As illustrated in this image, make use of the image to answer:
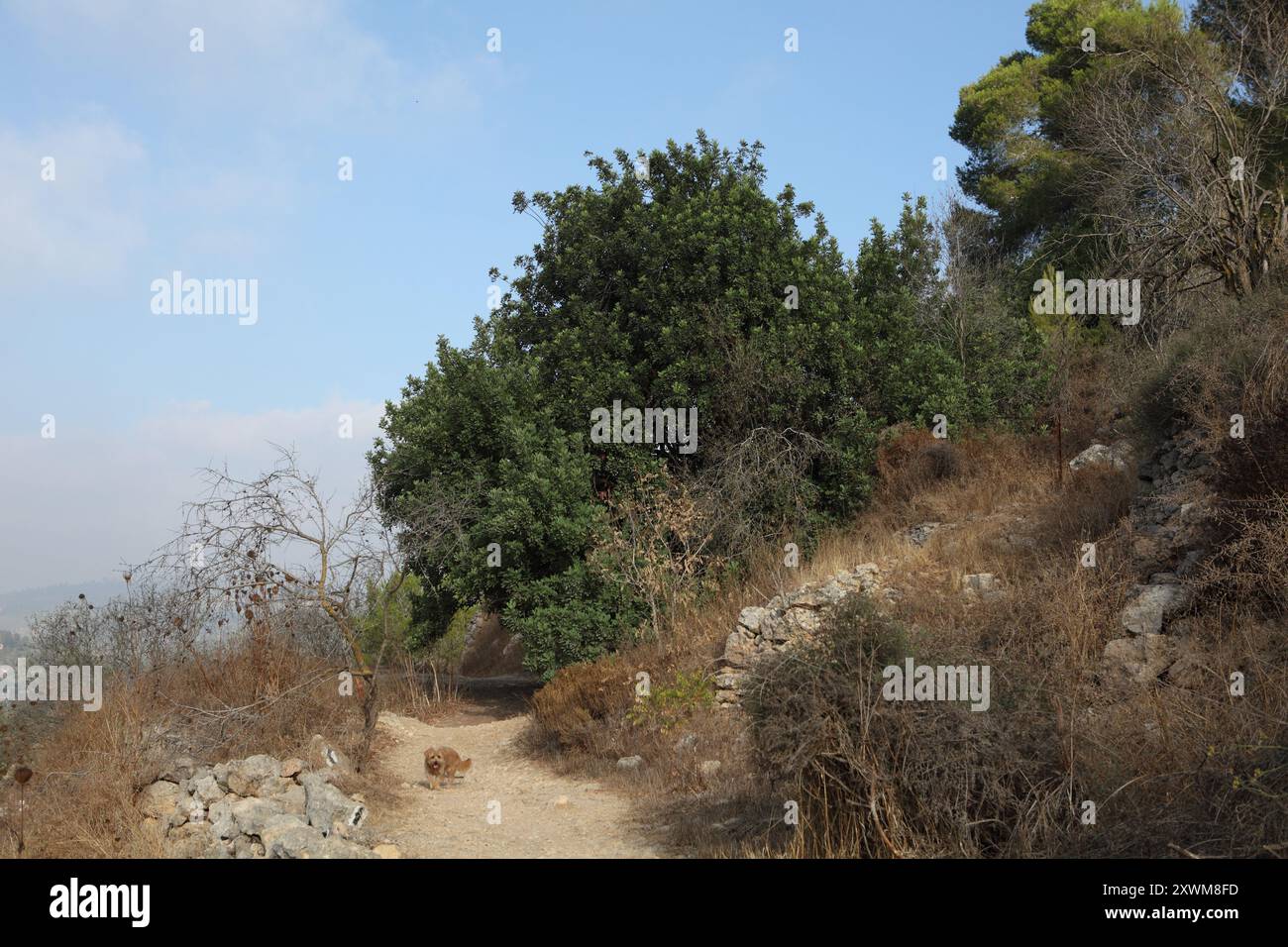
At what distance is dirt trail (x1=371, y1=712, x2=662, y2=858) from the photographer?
815 cm

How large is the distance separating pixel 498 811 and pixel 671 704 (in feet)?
8.51

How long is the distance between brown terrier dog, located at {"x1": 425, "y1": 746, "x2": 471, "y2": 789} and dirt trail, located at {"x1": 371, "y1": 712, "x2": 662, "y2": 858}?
0.15 meters

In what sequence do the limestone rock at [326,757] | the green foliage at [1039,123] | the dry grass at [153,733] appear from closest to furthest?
the dry grass at [153,733] < the limestone rock at [326,757] < the green foliage at [1039,123]

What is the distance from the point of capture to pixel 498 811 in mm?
9367

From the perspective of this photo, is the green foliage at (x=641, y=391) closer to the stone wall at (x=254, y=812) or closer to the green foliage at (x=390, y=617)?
the green foliage at (x=390, y=617)

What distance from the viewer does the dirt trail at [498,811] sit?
8.15 meters

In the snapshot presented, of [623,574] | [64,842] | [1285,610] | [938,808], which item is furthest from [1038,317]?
[64,842]

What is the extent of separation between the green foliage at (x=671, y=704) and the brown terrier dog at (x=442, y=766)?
203 centimetres

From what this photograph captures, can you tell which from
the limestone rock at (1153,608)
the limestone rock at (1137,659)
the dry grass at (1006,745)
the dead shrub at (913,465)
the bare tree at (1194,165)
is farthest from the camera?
the dead shrub at (913,465)

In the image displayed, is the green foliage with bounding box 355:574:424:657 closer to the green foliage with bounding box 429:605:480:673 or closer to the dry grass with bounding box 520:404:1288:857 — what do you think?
the green foliage with bounding box 429:605:480:673

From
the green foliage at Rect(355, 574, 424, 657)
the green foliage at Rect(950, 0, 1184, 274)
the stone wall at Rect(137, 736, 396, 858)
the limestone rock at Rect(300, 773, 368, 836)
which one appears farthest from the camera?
the green foliage at Rect(950, 0, 1184, 274)

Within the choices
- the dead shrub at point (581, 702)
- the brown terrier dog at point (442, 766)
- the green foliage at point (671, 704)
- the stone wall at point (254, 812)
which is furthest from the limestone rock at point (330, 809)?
the green foliage at point (671, 704)

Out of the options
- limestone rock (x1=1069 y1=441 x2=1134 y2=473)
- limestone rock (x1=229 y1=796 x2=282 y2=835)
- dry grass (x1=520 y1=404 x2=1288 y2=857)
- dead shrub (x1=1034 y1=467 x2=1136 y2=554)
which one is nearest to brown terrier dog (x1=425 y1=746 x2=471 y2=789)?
dry grass (x1=520 y1=404 x2=1288 y2=857)

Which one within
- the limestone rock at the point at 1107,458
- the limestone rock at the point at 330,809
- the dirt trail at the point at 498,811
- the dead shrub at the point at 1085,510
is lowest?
the dirt trail at the point at 498,811
